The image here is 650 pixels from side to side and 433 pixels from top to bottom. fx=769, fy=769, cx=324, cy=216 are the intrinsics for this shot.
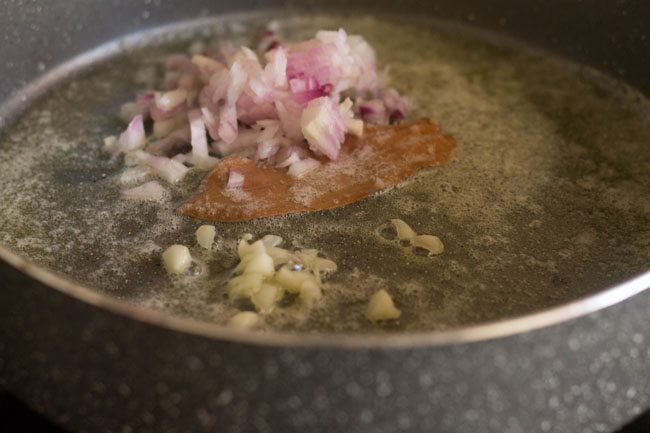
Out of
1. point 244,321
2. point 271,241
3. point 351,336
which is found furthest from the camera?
point 271,241

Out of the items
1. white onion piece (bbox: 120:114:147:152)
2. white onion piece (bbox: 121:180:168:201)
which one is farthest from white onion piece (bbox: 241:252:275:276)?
white onion piece (bbox: 120:114:147:152)

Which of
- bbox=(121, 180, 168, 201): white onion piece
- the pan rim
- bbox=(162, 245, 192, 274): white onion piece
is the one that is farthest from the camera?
bbox=(121, 180, 168, 201): white onion piece

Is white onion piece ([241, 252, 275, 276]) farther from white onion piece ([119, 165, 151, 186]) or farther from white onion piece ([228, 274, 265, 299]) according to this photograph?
white onion piece ([119, 165, 151, 186])

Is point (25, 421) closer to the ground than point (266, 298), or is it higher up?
closer to the ground

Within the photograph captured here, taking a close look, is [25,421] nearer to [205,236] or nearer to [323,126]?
[205,236]

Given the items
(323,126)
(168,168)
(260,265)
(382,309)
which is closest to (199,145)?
(168,168)

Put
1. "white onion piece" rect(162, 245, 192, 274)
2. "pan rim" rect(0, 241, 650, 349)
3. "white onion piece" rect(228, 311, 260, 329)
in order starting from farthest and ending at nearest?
"white onion piece" rect(162, 245, 192, 274)
"white onion piece" rect(228, 311, 260, 329)
"pan rim" rect(0, 241, 650, 349)
